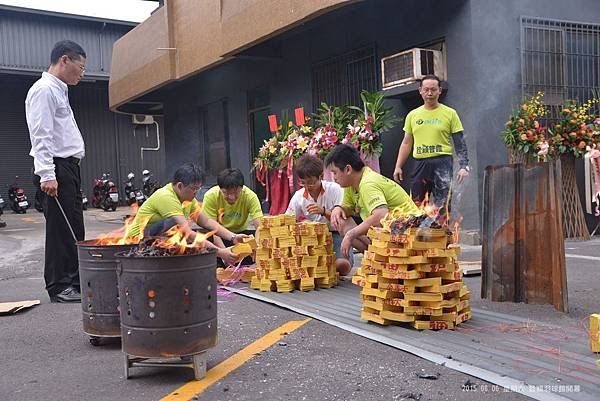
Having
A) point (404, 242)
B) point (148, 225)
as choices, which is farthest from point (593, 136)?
point (148, 225)

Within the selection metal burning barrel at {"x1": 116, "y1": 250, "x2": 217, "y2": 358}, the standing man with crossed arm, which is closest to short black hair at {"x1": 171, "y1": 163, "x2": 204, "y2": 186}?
metal burning barrel at {"x1": 116, "y1": 250, "x2": 217, "y2": 358}

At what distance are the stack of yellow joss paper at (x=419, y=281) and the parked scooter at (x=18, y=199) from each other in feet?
67.7

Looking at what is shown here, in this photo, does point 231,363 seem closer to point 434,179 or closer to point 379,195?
point 379,195

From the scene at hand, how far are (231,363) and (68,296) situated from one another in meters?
2.58

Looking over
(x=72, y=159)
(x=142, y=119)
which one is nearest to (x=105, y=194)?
(x=142, y=119)

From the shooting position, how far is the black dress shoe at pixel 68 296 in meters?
5.53

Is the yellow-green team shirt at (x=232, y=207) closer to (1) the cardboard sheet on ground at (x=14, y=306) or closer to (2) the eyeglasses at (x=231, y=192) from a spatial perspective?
(2) the eyeglasses at (x=231, y=192)

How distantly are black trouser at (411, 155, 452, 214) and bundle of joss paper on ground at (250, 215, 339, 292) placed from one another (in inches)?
67.6

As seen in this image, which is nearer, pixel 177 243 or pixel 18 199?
pixel 177 243

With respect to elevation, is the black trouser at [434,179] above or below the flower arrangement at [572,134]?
below

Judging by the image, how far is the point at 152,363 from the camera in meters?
3.53

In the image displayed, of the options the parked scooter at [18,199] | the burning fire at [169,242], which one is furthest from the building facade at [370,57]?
the parked scooter at [18,199]

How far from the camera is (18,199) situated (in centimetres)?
2181

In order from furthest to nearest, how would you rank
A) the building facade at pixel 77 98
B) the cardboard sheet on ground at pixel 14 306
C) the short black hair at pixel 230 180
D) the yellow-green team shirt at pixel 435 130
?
the building facade at pixel 77 98, the yellow-green team shirt at pixel 435 130, the short black hair at pixel 230 180, the cardboard sheet on ground at pixel 14 306
